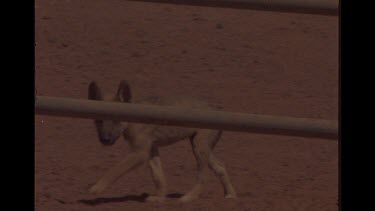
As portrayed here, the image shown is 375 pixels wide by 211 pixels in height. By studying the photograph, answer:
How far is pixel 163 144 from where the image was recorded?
5.44m

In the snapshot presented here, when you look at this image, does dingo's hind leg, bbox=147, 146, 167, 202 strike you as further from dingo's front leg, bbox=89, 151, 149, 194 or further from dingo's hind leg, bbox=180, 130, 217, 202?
dingo's hind leg, bbox=180, 130, 217, 202

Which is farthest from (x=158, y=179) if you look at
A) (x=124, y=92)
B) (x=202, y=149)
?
(x=124, y=92)

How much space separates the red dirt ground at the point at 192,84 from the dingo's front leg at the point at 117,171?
5 centimetres

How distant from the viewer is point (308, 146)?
6.11m

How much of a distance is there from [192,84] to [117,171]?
162 centimetres

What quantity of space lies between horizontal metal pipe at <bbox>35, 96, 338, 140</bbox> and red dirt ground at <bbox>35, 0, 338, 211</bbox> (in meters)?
2.41

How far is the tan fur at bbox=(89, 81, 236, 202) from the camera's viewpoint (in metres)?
5.25

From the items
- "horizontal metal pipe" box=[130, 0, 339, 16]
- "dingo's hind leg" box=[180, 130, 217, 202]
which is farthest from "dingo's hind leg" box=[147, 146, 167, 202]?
"horizontal metal pipe" box=[130, 0, 339, 16]

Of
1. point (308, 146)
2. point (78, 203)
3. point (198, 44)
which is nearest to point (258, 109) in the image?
point (308, 146)

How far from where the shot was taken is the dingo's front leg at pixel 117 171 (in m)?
5.20
